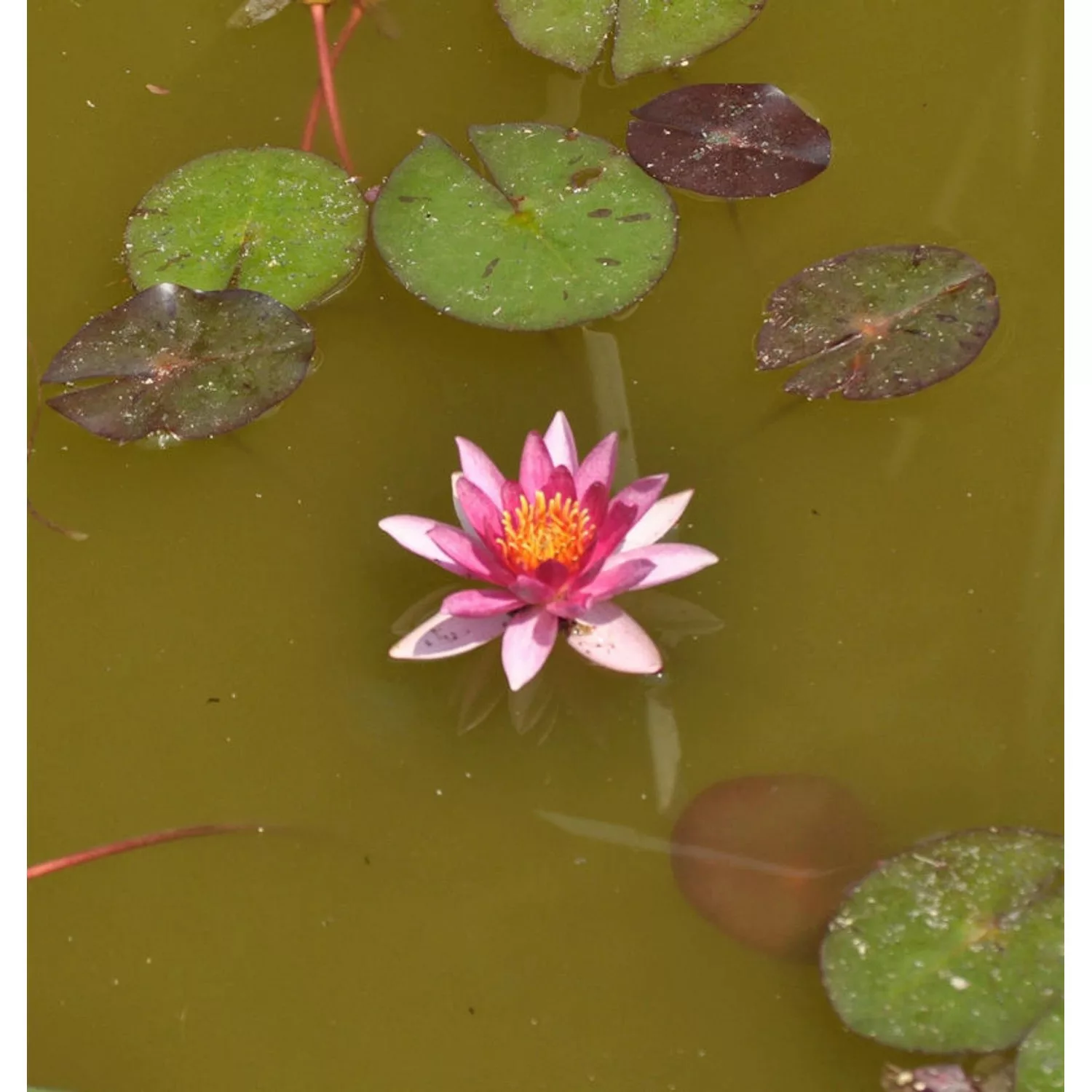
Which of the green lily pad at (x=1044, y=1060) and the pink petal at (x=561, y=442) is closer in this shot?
the green lily pad at (x=1044, y=1060)

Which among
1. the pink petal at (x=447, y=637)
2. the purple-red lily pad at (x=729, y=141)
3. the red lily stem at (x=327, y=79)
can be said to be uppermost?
the red lily stem at (x=327, y=79)

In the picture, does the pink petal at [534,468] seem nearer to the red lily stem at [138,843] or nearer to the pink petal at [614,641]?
the pink petal at [614,641]

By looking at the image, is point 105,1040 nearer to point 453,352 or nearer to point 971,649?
point 453,352

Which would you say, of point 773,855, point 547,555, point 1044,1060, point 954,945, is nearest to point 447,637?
point 547,555

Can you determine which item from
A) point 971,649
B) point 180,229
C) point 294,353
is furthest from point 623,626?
point 180,229

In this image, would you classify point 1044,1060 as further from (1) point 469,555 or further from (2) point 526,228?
(2) point 526,228

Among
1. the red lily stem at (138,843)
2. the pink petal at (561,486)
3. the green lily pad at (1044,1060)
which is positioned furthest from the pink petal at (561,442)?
the green lily pad at (1044,1060)
